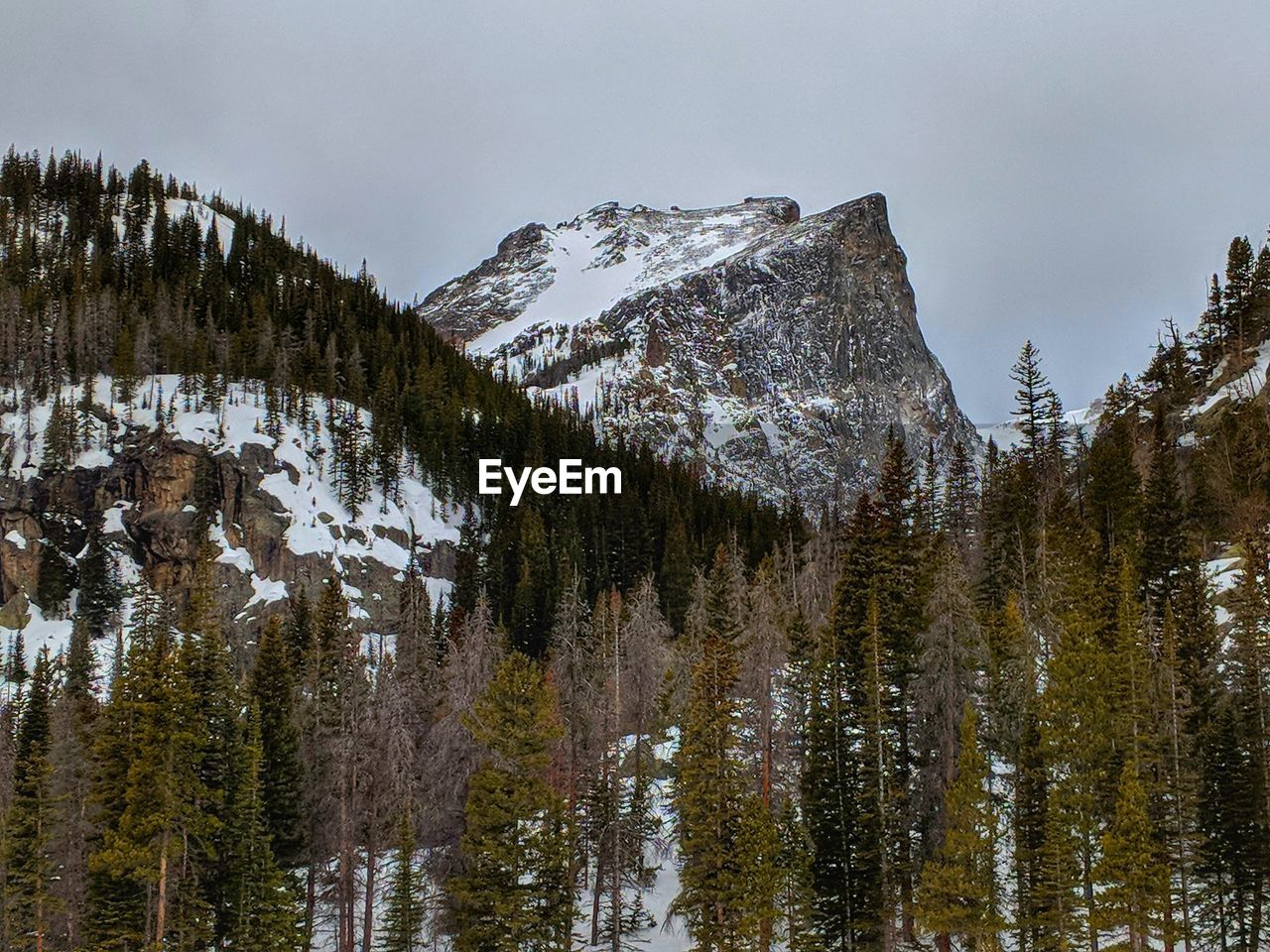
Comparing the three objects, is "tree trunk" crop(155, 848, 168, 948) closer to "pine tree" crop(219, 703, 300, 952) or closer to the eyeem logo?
"pine tree" crop(219, 703, 300, 952)

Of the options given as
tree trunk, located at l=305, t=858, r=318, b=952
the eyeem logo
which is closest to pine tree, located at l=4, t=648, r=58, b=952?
tree trunk, located at l=305, t=858, r=318, b=952

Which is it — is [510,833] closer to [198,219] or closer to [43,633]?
[43,633]

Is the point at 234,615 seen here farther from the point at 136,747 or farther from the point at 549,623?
the point at 136,747

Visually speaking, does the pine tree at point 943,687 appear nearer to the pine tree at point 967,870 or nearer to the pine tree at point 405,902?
the pine tree at point 967,870

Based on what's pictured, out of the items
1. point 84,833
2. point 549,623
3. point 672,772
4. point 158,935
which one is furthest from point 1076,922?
point 549,623

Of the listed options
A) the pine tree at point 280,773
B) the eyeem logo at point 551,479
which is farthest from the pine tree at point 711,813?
the eyeem logo at point 551,479
